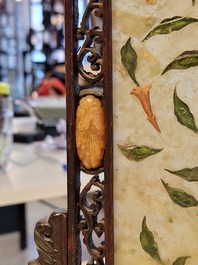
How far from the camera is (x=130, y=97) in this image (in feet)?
1.42

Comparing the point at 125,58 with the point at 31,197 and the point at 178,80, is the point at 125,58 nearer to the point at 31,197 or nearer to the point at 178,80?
the point at 178,80

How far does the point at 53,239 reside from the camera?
1.59 ft

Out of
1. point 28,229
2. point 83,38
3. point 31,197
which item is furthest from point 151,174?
point 28,229

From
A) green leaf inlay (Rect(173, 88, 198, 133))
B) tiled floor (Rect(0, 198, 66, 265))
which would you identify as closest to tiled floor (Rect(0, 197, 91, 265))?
tiled floor (Rect(0, 198, 66, 265))

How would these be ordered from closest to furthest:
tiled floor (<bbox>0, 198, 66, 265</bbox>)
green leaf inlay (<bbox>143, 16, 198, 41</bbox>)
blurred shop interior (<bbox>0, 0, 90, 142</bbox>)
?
green leaf inlay (<bbox>143, 16, 198, 41</bbox>) → tiled floor (<bbox>0, 198, 66, 265</bbox>) → blurred shop interior (<bbox>0, 0, 90, 142</bbox>)

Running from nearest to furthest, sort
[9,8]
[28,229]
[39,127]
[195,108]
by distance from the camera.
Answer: [195,108] → [39,127] → [28,229] → [9,8]

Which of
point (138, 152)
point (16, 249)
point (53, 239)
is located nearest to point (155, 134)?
point (138, 152)

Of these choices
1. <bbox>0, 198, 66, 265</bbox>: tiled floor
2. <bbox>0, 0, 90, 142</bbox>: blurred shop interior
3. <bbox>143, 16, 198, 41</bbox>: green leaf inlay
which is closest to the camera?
<bbox>143, 16, 198, 41</bbox>: green leaf inlay

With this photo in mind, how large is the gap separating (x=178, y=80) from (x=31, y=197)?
2.98ft

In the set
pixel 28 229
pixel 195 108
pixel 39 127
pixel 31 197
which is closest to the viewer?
pixel 195 108

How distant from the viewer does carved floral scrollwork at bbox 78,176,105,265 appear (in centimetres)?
46

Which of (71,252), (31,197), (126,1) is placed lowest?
(31,197)

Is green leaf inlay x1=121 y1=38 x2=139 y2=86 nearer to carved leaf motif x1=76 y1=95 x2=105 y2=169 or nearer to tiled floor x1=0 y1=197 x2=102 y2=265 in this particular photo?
carved leaf motif x1=76 y1=95 x2=105 y2=169

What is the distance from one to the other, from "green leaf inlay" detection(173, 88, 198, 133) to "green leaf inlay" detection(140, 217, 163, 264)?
9 centimetres
